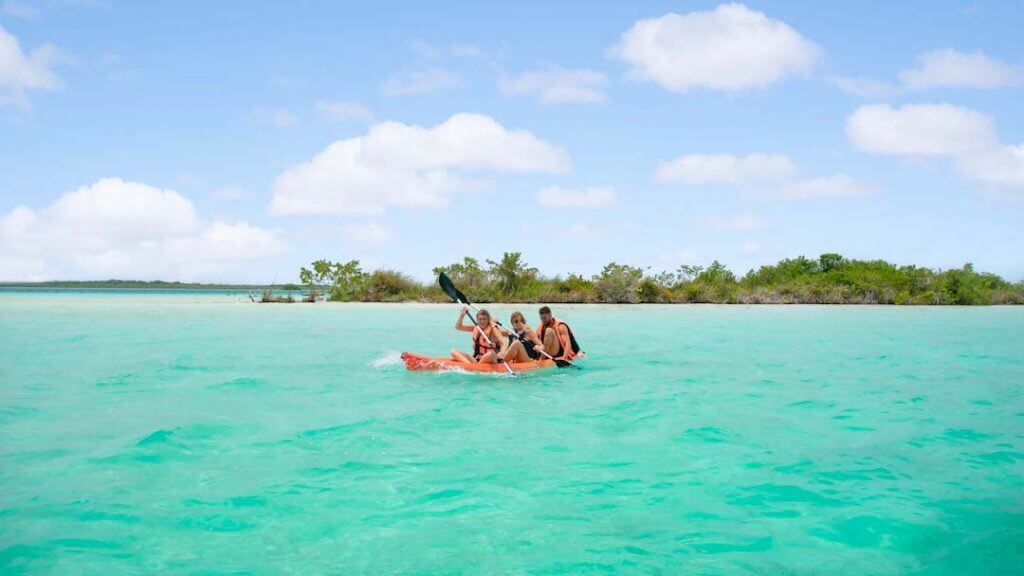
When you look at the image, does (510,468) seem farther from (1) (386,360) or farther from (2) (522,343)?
(1) (386,360)

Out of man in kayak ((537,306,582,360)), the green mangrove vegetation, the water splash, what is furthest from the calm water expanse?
the green mangrove vegetation

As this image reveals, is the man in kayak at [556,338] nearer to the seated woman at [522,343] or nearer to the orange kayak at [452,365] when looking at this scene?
the seated woman at [522,343]

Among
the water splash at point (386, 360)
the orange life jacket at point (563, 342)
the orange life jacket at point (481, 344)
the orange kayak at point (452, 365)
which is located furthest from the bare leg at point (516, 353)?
the water splash at point (386, 360)

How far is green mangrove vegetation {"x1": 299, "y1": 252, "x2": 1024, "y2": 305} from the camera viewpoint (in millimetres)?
39500

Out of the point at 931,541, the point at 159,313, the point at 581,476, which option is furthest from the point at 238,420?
the point at 159,313

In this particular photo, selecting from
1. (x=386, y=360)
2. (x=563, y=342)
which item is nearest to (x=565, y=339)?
(x=563, y=342)

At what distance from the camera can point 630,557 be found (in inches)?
189

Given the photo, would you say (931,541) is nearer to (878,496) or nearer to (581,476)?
(878,496)

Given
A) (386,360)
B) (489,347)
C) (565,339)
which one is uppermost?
(565,339)

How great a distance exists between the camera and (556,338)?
13.9m

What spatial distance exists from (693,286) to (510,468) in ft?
117

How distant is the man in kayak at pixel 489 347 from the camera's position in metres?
13.1

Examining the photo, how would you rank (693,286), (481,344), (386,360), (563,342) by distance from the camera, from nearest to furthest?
1. (481,344)
2. (563,342)
3. (386,360)
4. (693,286)

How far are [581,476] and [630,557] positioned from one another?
1847 millimetres
